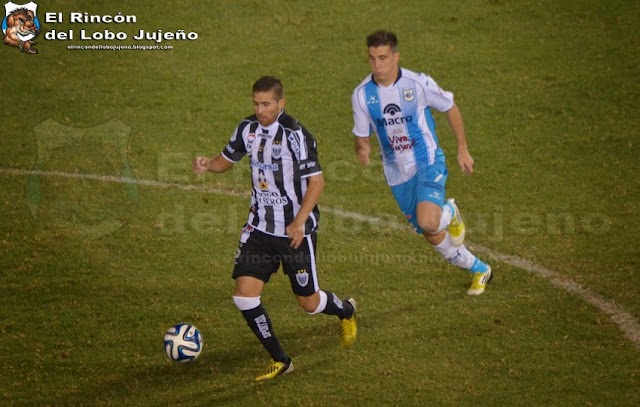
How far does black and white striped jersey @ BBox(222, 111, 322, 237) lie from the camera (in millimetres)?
9352

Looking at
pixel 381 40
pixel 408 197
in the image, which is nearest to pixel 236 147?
pixel 381 40

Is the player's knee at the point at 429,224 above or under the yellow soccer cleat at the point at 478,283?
above

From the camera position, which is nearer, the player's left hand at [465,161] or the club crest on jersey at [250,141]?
the club crest on jersey at [250,141]

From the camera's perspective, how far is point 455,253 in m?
11.1

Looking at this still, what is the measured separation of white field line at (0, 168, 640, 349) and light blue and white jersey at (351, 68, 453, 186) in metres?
2.00

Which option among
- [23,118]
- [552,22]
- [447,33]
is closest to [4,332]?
[23,118]

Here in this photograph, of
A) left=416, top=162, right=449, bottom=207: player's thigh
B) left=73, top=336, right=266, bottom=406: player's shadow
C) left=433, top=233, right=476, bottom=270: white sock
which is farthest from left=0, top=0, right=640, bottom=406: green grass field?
left=416, top=162, right=449, bottom=207: player's thigh

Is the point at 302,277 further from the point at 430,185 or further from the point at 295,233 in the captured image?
the point at 430,185

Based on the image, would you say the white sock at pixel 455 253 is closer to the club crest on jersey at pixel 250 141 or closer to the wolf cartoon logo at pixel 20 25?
the club crest on jersey at pixel 250 141

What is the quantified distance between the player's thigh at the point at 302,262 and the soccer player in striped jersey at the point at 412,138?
1.38 metres

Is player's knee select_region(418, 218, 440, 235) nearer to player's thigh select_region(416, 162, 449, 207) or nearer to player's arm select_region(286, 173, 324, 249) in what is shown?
player's thigh select_region(416, 162, 449, 207)

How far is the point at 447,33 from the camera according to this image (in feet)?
64.2

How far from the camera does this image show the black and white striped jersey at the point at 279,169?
9.35 metres

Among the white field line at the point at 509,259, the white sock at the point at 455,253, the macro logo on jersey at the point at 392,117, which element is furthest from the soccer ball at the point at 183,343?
the white field line at the point at 509,259
